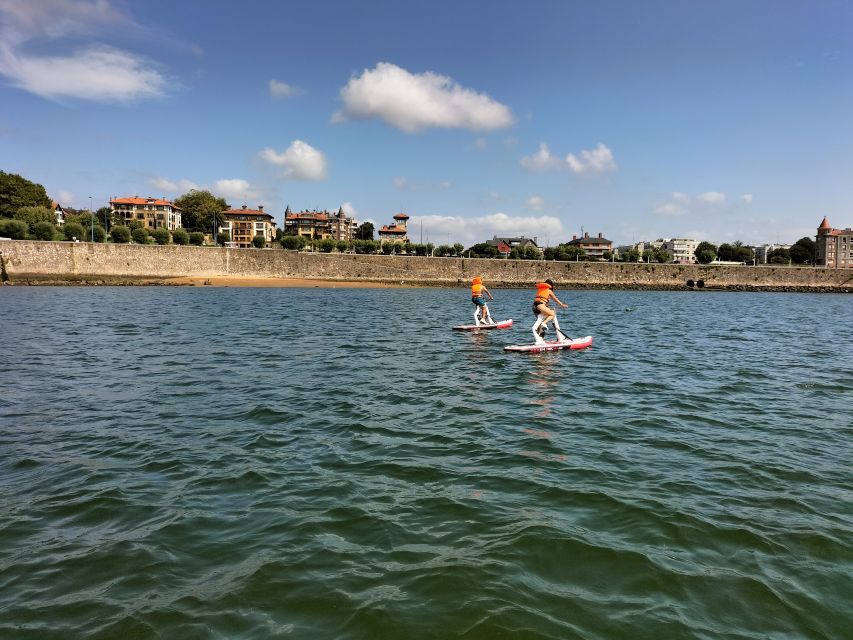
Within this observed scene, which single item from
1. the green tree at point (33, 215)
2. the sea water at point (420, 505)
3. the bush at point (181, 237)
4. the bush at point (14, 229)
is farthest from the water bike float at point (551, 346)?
the green tree at point (33, 215)

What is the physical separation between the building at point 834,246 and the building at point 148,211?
556 feet

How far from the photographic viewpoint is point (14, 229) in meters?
72.8

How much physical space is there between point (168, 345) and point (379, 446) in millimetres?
14123

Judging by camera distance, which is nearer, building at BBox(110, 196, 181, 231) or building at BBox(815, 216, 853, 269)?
building at BBox(110, 196, 181, 231)

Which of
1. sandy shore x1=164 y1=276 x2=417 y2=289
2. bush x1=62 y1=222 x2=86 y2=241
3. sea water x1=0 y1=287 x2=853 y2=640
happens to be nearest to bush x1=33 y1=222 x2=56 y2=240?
bush x1=62 y1=222 x2=86 y2=241

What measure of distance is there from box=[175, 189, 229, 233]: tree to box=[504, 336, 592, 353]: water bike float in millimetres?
121982

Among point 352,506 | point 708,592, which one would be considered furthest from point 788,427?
point 352,506

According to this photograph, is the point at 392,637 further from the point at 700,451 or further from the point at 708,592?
the point at 700,451

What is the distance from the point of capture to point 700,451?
8.77 meters

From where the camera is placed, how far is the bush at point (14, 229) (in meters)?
72.4

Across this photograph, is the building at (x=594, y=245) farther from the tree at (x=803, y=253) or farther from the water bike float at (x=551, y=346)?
the water bike float at (x=551, y=346)

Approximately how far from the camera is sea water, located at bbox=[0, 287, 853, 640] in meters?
4.53

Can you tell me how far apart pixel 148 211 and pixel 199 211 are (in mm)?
17731

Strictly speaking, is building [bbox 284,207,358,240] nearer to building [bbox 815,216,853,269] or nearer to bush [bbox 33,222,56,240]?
bush [bbox 33,222,56,240]
